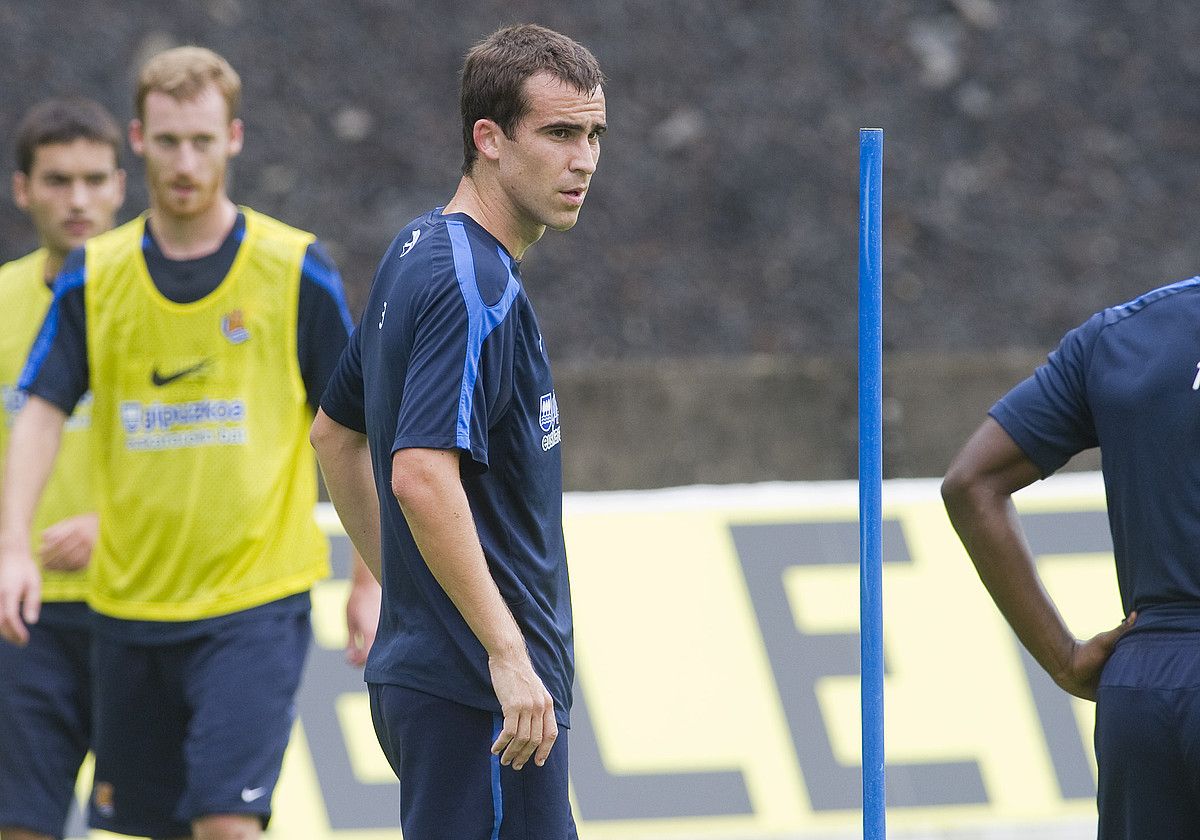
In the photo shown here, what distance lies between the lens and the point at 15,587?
4.34 meters

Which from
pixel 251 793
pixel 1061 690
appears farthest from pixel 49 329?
pixel 1061 690

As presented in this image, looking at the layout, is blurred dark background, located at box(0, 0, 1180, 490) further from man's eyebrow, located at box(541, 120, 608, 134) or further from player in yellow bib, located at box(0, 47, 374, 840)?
man's eyebrow, located at box(541, 120, 608, 134)

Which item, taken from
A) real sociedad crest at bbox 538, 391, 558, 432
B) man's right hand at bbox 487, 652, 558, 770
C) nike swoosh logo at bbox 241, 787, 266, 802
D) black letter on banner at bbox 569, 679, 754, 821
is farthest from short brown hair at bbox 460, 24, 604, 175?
black letter on banner at bbox 569, 679, 754, 821

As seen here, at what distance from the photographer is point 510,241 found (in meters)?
3.21

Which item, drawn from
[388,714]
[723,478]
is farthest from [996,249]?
[388,714]

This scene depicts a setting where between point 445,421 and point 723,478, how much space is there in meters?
5.11

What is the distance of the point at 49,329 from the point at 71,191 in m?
0.85

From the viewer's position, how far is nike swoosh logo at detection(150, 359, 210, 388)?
462 cm

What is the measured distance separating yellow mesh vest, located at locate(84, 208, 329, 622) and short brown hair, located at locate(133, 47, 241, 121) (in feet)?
1.33

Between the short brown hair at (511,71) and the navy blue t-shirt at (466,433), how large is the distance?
0.20 metres

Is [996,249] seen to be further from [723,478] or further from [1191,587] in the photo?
[1191,587]

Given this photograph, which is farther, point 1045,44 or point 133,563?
point 1045,44

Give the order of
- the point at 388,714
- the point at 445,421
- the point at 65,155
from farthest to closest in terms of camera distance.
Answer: the point at 65,155, the point at 388,714, the point at 445,421

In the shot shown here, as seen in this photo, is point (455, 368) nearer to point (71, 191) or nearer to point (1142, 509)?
point (1142, 509)
